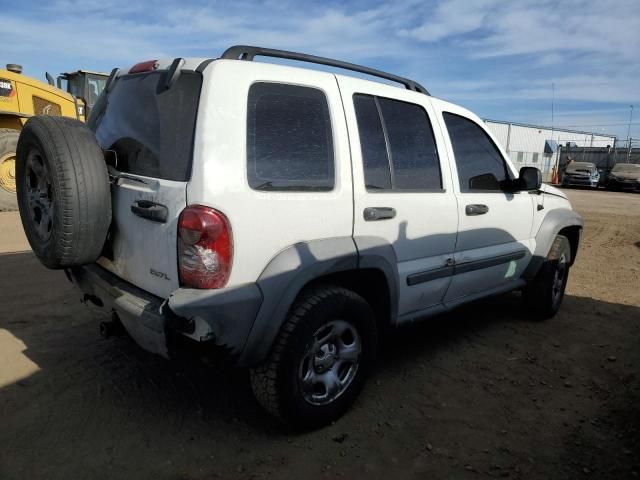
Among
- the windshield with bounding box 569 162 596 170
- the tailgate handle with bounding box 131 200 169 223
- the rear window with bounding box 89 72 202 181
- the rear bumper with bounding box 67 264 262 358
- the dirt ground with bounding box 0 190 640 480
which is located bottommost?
the dirt ground with bounding box 0 190 640 480

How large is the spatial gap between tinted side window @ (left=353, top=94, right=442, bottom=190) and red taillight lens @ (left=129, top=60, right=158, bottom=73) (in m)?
1.12

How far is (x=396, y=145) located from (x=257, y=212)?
1157mm

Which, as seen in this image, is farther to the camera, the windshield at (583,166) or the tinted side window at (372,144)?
the windshield at (583,166)

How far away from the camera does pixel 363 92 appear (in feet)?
9.20

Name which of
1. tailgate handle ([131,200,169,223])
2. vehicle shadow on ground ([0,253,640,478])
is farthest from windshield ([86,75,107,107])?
tailgate handle ([131,200,169,223])

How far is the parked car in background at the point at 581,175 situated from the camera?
22625mm

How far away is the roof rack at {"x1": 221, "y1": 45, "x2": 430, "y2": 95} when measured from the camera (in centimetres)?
245

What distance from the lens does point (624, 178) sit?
21125 mm

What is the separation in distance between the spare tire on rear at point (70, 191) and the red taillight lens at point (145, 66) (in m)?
0.46

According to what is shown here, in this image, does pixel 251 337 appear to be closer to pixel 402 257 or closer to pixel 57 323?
pixel 402 257

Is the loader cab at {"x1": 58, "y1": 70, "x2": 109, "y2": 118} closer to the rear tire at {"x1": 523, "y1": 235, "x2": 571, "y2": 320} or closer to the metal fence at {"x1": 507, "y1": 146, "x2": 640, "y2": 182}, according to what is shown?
the rear tire at {"x1": 523, "y1": 235, "x2": 571, "y2": 320}

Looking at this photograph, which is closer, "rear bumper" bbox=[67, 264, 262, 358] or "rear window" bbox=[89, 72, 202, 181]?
"rear bumper" bbox=[67, 264, 262, 358]

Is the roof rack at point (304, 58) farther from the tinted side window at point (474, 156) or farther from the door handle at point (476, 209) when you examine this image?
the door handle at point (476, 209)

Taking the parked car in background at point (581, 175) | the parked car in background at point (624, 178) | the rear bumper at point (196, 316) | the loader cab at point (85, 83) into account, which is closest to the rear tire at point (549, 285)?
the rear bumper at point (196, 316)
